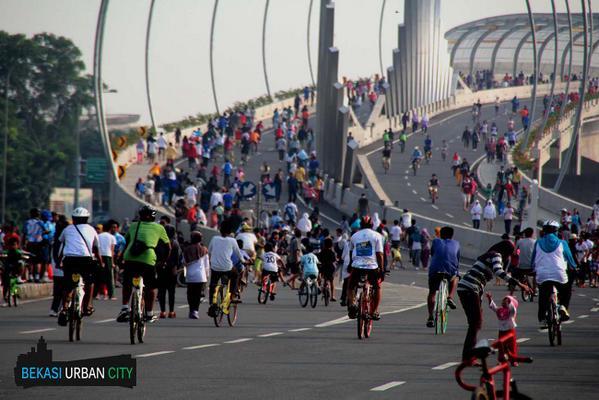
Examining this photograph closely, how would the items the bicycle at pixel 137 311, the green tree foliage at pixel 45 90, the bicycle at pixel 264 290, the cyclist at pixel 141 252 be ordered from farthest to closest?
the green tree foliage at pixel 45 90 < the bicycle at pixel 264 290 < the cyclist at pixel 141 252 < the bicycle at pixel 137 311

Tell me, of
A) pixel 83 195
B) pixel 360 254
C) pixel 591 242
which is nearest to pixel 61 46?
pixel 83 195

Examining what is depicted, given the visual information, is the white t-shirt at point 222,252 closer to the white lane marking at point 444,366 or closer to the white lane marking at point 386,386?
the white lane marking at point 444,366

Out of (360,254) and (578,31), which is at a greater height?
(578,31)

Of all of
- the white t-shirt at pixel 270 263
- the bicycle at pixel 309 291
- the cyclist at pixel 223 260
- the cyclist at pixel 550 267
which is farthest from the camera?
the white t-shirt at pixel 270 263

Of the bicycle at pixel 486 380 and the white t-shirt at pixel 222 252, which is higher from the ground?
the white t-shirt at pixel 222 252

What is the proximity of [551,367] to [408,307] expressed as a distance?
11.4 metres

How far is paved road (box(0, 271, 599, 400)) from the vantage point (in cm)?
1188

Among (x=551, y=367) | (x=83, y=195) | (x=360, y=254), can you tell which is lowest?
(x=551, y=367)

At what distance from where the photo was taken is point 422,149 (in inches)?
2889

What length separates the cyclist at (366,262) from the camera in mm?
18172

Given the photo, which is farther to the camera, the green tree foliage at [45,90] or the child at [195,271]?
the green tree foliage at [45,90]

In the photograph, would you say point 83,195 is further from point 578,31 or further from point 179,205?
point 578,31

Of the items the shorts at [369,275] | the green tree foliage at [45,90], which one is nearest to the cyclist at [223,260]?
the shorts at [369,275]

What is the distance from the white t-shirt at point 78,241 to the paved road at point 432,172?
33.5 meters
